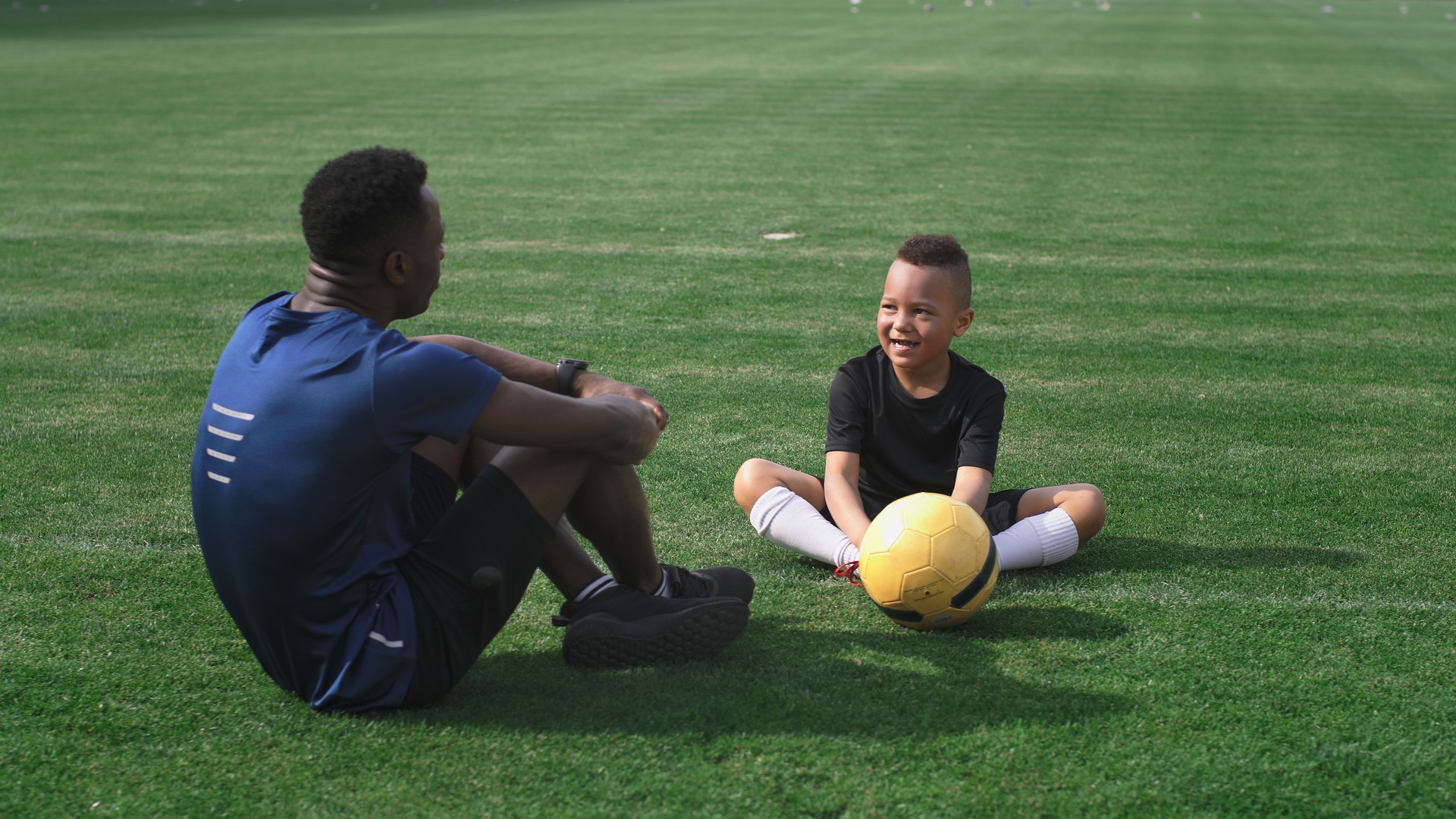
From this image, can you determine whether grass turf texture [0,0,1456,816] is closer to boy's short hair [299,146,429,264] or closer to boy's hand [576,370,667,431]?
boy's hand [576,370,667,431]

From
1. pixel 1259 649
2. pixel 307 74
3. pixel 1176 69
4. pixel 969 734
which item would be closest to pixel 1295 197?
pixel 1259 649

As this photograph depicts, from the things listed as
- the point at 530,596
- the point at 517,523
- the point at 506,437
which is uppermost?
the point at 506,437

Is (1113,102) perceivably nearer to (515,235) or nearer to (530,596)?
(515,235)

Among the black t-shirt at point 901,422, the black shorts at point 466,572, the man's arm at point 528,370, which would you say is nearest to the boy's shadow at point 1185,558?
the black t-shirt at point 901,422

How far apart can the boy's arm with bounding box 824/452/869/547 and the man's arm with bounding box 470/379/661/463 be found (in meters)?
1.14

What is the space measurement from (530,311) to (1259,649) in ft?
17.5

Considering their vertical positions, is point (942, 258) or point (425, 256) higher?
point (425, 256)

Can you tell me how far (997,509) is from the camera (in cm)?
468

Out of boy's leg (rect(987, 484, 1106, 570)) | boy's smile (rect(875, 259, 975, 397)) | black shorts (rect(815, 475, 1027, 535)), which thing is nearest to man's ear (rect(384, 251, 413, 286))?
boy's smile (rect(875, 259, 975, 397))

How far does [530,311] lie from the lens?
8.20m

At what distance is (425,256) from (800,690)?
1576 mm

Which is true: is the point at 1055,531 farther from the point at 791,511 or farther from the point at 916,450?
the point at 791,511

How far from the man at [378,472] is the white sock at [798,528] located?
33.9 inches

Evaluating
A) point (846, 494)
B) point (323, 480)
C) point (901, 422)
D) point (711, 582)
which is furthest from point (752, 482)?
Result: point (323, 480)
